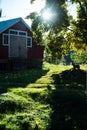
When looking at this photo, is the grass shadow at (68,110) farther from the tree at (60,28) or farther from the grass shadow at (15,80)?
the tree at (60,28)

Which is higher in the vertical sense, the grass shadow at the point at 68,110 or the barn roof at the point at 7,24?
the barn roof at the point at 7,24

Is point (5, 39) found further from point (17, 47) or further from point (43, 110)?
point (43, 110)

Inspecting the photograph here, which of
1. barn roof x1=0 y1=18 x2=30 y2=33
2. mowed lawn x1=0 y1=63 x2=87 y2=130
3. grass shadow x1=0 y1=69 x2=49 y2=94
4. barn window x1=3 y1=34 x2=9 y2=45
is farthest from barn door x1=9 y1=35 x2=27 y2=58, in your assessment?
mowed lawn x1=0 y1=63 x2=87 y2=130

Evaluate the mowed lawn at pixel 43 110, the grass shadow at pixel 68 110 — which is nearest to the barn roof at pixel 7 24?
the mowed lawn at pixel 43 110

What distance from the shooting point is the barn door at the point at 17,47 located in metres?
39.4

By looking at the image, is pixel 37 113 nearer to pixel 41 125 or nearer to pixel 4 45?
pixel 41 125

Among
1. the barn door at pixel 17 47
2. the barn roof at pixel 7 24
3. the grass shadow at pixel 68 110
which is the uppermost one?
the barn roof at pixel 7 24

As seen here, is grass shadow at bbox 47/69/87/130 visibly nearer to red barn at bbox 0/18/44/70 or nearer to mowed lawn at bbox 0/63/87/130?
mowed lawn at bbox 0/63/87/130

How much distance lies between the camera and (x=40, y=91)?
63.5 feet

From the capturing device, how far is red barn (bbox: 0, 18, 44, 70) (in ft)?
127

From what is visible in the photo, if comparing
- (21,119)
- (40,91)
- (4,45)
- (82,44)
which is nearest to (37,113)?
(21,119)

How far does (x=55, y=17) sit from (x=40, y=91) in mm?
6796

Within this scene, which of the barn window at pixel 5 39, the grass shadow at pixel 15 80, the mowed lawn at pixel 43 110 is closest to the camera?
the mowed lawn at pixel 43 110

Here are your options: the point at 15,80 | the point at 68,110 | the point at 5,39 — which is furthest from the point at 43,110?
the point at 5,39
